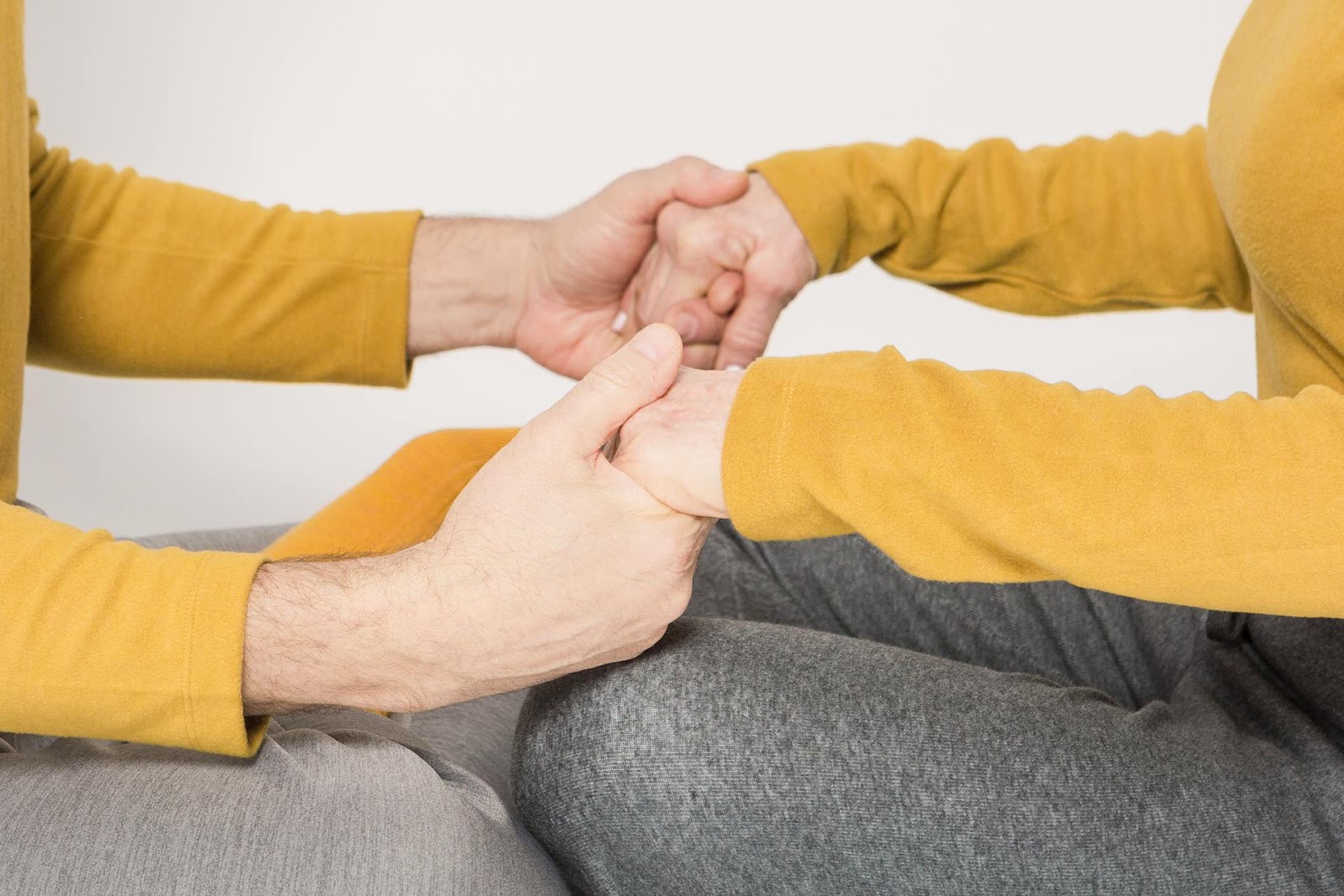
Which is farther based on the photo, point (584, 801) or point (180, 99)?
point (180, 99)

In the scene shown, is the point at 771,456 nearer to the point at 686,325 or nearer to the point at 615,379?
the point at 615,379

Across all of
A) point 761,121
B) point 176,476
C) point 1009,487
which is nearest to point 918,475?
point 1009,487

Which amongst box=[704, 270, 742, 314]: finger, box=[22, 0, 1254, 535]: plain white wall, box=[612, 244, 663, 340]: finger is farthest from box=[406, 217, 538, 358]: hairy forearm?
box=[22, 0, 1254, 535]: plain white wall

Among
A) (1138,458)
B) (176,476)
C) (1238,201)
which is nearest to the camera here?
(1138,458)

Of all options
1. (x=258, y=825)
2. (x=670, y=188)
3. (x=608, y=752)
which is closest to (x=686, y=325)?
(x=670, y=188)

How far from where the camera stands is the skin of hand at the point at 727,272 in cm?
125

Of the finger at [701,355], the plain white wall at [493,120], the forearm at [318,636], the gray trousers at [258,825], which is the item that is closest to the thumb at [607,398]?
the forearm at [318,636]

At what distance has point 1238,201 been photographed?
954mm

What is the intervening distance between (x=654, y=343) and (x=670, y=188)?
51cm

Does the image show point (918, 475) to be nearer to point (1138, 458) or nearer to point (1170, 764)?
point (1138, 458)

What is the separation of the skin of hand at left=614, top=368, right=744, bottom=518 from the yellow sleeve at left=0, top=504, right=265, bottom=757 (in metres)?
0.25

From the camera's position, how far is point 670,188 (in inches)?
49.8

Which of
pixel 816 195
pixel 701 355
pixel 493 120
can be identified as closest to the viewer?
pixel 816 195

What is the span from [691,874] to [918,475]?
0.97 feet
